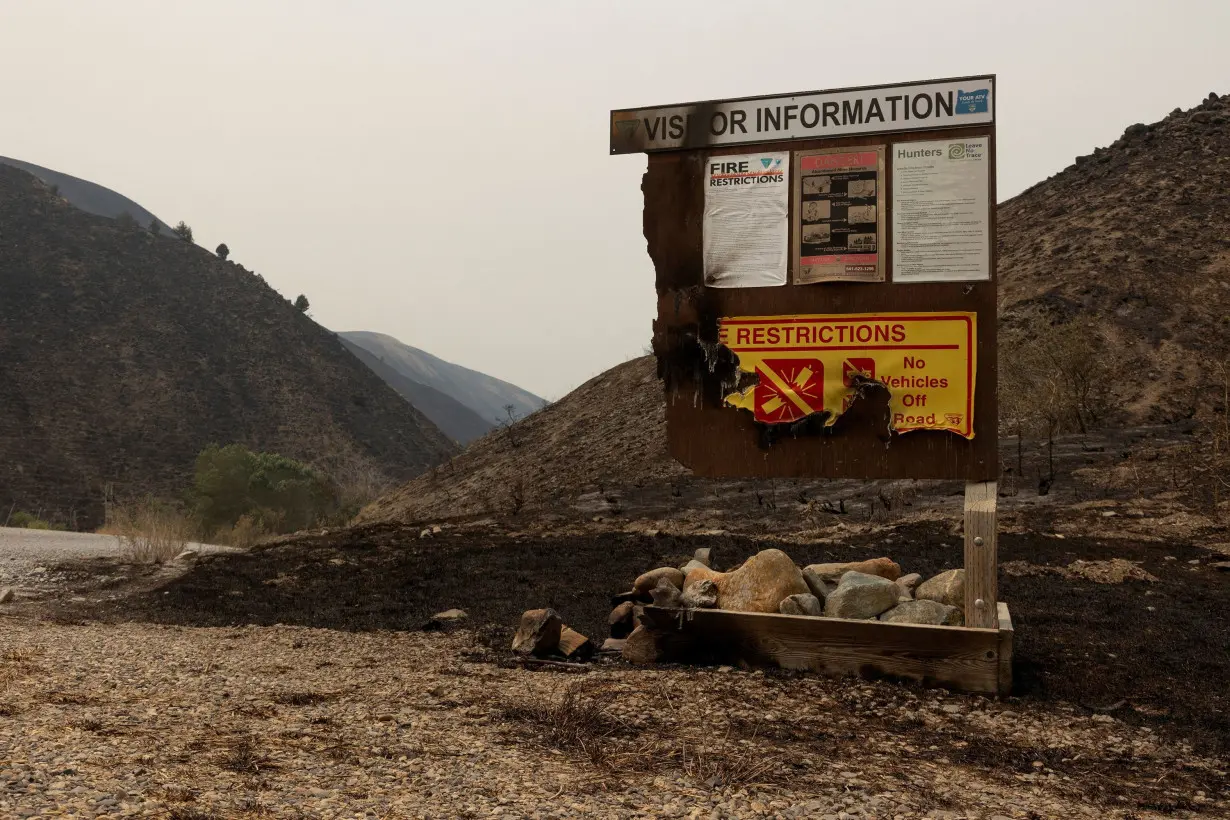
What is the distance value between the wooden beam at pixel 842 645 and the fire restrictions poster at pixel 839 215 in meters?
2.42

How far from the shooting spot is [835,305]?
675 cm

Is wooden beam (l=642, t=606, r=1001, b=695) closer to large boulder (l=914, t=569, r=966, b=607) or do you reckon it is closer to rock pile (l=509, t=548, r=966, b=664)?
rock pile (l=509, t=548, r=966, b=664)

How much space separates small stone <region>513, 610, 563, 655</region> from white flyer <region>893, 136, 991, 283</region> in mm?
3552

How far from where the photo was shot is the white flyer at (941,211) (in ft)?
21.2

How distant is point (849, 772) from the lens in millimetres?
4367

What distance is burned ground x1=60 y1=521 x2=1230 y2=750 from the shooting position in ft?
20.6

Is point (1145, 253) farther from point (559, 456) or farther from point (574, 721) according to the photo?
point (574, 721)

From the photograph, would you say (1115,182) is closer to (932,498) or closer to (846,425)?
(932,498)

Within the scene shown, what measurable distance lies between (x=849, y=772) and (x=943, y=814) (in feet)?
1.93

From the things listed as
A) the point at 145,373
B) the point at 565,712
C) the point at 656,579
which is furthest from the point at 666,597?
the point at 145,373

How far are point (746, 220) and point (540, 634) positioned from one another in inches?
136

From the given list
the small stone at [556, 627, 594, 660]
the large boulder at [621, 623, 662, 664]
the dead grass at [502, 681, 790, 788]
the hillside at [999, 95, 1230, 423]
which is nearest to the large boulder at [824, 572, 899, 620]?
the large boulder at [621, 623, 662, 664]

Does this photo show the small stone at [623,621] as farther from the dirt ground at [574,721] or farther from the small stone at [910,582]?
the small stone at [910,582]

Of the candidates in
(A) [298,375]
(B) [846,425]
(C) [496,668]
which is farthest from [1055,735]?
(A) [298,375]
